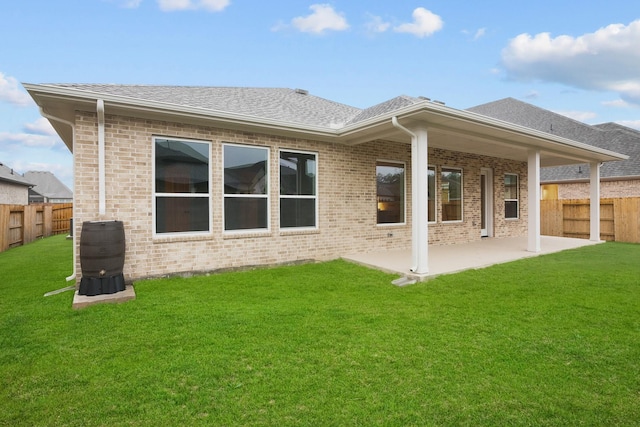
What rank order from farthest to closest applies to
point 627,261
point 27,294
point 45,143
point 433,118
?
point 45,143, point 627,261, point 433,118, point 27,294

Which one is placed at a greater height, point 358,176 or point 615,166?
point 615,166

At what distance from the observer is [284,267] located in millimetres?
7277

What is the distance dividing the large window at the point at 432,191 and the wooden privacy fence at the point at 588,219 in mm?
7697

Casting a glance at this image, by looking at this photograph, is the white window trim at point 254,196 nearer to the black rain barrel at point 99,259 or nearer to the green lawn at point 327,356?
the green lawn at point 327,356

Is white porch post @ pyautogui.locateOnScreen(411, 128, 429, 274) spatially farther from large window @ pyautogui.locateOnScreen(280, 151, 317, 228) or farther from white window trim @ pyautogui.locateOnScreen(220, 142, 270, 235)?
white window trim @ pyautogui.locateOnScreen(220, 142, 270, 235)

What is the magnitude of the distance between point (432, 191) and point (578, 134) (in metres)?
13.3

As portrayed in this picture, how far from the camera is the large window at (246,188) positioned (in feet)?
22.4

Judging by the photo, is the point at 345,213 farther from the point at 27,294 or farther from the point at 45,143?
the point at 45,143

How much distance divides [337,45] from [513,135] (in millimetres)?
8827

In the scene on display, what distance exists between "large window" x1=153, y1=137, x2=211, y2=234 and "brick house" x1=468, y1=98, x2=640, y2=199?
1745 cm

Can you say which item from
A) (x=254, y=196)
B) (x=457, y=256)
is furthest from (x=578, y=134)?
(x=254, y=196)

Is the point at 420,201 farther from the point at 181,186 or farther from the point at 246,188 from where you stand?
the point at 181,186

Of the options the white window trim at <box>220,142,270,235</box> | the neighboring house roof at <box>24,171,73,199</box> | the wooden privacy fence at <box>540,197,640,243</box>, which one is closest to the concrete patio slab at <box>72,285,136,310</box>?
the white window trim at <box>220,142,270,235</box>

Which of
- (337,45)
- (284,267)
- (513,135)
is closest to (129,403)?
(284,267)
